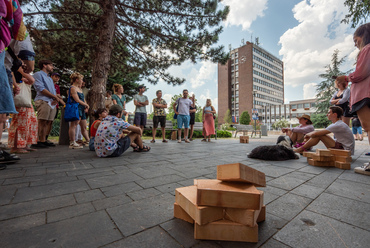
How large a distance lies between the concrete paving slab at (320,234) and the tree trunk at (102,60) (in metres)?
6.16

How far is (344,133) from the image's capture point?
11.4 feet

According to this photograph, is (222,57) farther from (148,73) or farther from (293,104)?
(293,104)

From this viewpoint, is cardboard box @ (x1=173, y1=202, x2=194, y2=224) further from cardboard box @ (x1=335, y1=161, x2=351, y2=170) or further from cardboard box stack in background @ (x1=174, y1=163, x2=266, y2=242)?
cardboard box @ (x1=335, y1=161, x2=351, y2=170)

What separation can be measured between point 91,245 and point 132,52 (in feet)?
29.6

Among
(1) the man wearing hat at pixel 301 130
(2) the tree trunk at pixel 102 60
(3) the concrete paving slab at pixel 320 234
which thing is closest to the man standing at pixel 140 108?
(2) the tree trunk at pixel 102 60

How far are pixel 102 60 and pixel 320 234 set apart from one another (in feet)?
22.4

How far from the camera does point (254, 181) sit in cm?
109

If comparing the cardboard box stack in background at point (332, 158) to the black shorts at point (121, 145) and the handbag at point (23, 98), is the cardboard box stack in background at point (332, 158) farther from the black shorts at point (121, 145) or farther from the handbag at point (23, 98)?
the handbag at point (23, 98)

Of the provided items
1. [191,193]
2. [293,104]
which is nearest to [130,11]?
[191,193]

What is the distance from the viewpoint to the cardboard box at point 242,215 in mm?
907

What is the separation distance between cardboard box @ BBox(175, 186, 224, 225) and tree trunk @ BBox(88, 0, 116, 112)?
18.6 feet

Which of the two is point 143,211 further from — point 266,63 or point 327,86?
point 266,63

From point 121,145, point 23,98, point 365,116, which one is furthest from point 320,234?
point 23,98

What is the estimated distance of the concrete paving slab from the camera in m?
0.93
